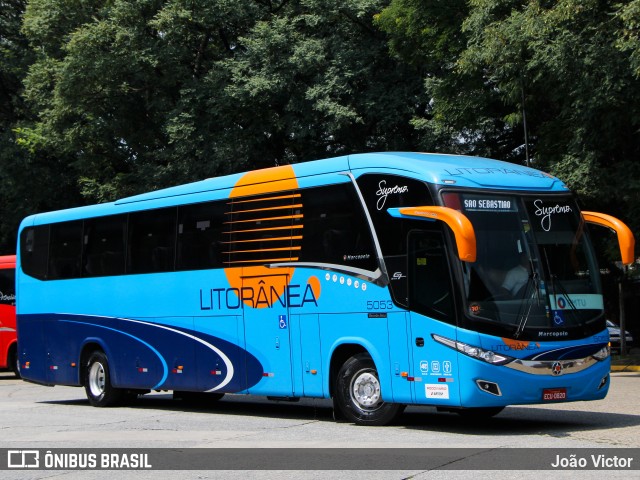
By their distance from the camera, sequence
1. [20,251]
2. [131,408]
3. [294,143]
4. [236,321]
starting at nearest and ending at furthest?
[236,321] → [131,408] → [20,251] → [294,143]

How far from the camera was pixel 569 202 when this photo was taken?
13734mm

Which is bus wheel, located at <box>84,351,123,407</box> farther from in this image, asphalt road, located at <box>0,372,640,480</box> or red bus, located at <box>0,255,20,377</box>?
red bus, located at <box>0,255,20,377</box>

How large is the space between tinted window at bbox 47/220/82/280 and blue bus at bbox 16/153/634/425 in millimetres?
979

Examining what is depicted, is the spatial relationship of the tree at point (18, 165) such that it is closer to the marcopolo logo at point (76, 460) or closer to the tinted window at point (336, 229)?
the tinted window at point (336, 229)

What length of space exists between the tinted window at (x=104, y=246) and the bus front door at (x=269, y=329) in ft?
11.7

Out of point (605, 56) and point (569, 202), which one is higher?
point (605, 56)

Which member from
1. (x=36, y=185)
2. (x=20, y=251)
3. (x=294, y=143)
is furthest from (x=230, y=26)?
(x=20, y=251)

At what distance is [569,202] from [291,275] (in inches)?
157

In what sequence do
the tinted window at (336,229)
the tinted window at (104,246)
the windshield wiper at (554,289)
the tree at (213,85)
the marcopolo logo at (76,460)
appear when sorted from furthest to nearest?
the tree at (213,85), the tinted window at (104,246), the tinted window at (336,229), the windshield wiper at (554,289), the marcopolo logo at (76,460)

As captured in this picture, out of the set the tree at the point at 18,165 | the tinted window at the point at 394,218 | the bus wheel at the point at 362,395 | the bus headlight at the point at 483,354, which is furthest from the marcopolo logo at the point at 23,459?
the tree at the point at 18,165

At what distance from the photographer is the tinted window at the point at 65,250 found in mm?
19469

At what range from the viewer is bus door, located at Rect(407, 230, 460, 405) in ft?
41.4

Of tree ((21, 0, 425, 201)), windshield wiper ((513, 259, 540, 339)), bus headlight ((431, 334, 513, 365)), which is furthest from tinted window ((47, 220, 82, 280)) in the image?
tree ((21, 0, 425, 201))

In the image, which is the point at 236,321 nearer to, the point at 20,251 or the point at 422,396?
the point at 422,396
